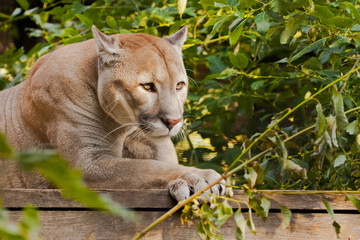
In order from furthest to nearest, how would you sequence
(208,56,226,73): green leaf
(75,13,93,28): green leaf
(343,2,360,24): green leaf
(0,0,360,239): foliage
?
(208,56,226,73): green leaf, (75,13,93,28): green leaf, (343,2,360,24): green leaf, (0,0,360,239): foliage

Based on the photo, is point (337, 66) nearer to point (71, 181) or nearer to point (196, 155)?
point (196, 155)

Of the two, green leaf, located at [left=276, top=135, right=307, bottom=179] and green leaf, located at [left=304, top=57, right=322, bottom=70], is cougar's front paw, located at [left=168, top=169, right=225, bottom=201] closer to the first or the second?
green leaf, located at [left=276, top=135, right=307, bottom=179]

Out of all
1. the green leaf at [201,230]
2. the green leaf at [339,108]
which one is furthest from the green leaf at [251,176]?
the green leaf at [339,108]

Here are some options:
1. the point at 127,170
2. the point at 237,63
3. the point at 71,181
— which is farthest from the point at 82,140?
the point at 71,181

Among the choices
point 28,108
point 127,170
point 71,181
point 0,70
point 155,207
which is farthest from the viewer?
point 0,70

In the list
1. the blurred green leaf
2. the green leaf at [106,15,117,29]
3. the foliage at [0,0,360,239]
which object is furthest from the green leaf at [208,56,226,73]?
the green leaf at [106,15,117,29]

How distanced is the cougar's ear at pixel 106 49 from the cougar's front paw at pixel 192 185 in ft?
2.19

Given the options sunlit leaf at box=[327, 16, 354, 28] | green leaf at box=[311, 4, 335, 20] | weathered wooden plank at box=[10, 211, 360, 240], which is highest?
green leaf at box=[311, 4, 335, 20]

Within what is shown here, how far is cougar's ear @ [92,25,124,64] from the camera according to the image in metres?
2.02

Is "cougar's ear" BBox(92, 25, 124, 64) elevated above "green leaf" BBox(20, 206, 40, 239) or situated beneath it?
situated beneath

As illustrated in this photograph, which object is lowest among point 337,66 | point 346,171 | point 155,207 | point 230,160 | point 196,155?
point 196,155

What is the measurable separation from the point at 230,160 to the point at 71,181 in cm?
222

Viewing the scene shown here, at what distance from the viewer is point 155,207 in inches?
60.1

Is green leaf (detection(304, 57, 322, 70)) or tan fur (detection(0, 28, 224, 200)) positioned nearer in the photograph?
tan fur (detection(0, 28, 224, 200))
